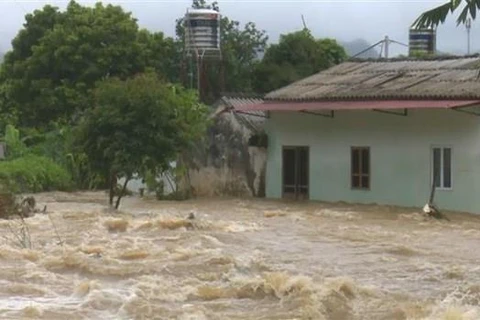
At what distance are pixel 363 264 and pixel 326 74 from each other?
1341 cm

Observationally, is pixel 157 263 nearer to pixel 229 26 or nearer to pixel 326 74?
pixel 326 74

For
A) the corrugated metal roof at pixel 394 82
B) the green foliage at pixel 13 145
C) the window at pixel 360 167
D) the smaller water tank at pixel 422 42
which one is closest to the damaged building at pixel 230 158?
the corrugated metal roof at pixel 394 82

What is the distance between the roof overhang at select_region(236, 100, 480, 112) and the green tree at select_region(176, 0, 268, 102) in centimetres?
912

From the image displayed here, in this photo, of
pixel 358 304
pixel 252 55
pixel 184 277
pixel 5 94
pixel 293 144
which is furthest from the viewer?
pixel 252 55

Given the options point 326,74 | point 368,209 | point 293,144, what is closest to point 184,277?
point 368,209

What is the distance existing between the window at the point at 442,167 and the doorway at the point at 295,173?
399 cm

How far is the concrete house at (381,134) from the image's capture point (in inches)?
936

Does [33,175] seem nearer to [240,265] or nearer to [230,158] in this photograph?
[230,158]

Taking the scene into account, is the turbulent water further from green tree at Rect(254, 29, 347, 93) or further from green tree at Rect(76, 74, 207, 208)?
green tree at Rect(254, 29, 347, 93)

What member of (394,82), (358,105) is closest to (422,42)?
(394,82)

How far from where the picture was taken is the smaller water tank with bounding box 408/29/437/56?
37.7m

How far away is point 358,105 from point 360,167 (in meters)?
2.17

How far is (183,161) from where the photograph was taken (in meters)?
28.3

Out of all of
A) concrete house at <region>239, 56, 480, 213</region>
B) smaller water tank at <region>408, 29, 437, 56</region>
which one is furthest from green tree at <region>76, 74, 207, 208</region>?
smaller water tank at <region>408, 29, 437, 56</region>
